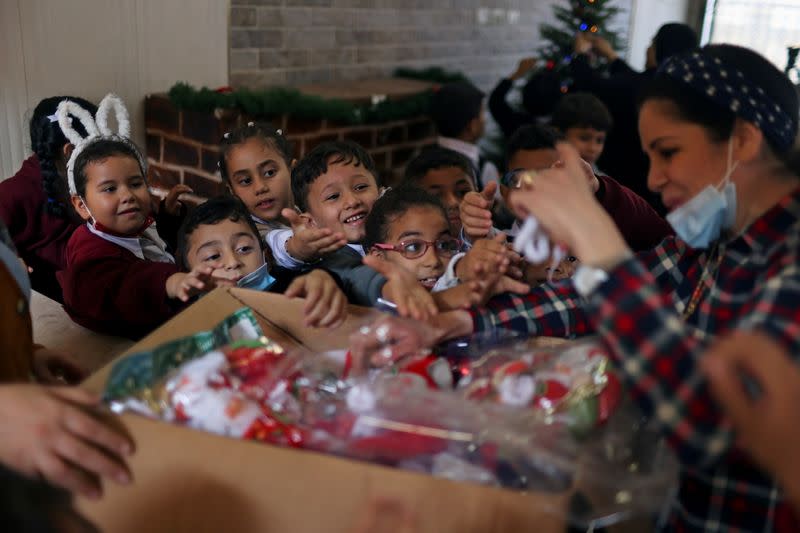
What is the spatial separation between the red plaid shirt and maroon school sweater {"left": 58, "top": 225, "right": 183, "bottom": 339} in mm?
1061

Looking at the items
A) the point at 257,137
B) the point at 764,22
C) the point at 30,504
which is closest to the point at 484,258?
the point at 30,504

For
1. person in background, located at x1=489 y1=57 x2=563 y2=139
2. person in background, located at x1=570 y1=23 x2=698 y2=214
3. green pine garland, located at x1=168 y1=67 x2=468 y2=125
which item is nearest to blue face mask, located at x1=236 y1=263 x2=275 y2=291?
green pine garland, located at x1=168 y1=67 x2=468 y2=125

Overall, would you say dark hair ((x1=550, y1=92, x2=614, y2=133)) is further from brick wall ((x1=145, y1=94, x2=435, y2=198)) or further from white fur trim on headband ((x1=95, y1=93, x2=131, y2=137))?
white fur trim on headband ((x1=95, y1=93, x2=131, y2=137))

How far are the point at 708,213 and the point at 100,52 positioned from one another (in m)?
2.80

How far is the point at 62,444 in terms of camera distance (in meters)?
0.86

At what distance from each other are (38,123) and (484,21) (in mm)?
3827

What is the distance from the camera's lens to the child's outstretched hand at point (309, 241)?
168cm

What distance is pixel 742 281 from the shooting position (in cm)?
100

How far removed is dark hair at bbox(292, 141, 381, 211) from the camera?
2.09m

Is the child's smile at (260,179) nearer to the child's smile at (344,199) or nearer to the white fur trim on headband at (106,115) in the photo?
the child's smile at (344,199)

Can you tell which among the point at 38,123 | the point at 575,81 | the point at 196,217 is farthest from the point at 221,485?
the point at 575,81

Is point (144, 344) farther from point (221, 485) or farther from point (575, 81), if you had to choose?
point (575, 81)

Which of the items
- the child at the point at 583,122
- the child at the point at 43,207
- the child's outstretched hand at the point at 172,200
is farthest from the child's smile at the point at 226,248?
the child at the point at 583,122

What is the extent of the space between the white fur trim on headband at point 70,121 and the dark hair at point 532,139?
1477 millimetres
